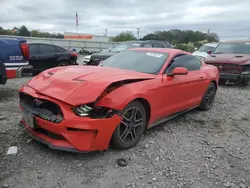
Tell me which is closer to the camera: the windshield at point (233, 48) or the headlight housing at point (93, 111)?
the headlight housing at point (93, 111)

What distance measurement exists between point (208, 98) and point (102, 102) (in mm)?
3495

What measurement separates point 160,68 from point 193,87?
108 centimetres

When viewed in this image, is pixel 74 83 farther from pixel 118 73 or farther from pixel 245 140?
pixel 245 140

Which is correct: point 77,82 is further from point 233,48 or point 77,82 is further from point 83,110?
point 233,48

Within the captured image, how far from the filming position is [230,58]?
9406mm

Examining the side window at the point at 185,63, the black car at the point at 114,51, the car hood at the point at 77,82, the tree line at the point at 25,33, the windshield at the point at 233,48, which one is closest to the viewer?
the car hood at the point at 77,82

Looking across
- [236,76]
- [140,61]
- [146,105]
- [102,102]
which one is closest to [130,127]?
[146,105]

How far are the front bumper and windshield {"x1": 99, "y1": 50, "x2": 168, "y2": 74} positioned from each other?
1.33 meters

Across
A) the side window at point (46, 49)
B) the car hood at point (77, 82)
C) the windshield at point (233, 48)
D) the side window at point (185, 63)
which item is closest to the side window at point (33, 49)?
the side window at point (46, 49)

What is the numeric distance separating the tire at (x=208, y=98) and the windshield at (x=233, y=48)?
4.83 metres

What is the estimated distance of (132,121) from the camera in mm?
3648

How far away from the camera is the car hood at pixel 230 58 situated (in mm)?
9086

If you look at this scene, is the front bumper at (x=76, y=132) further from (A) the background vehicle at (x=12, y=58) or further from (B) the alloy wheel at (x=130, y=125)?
(A) the background vehicle at (x=12, y=58)

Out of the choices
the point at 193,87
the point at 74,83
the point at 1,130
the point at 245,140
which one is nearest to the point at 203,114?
the point at 193,87
